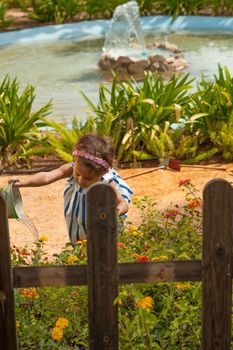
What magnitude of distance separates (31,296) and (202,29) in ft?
45.8

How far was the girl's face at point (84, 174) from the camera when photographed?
178 inches

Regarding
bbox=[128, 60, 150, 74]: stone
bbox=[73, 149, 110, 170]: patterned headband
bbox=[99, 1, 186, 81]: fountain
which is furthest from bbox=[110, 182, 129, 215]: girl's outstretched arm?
bbox=[128, 60, 150, 74]: stone

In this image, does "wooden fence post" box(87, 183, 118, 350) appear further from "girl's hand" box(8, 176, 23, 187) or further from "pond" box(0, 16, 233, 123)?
"pond" box(0, 16, 233, 123)

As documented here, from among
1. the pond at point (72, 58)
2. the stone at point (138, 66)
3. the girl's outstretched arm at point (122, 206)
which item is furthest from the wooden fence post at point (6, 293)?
the stone at point (138, 66)

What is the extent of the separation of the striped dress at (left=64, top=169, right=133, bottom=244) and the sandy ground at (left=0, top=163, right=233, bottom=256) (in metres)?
0.80

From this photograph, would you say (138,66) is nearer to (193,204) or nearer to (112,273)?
(193,204)

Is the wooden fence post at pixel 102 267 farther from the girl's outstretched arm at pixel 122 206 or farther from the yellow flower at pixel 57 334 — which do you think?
the girl's outstretched arm at pixel 122 206

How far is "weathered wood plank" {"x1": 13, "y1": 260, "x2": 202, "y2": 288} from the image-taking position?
10.3 feet

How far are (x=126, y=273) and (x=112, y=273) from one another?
0.18ft

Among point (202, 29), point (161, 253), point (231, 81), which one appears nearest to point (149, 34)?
point (202, 29)

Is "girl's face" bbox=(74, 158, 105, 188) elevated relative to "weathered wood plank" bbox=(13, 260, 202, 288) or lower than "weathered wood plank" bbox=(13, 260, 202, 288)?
elevated

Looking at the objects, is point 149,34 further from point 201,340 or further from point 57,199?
point 201,340

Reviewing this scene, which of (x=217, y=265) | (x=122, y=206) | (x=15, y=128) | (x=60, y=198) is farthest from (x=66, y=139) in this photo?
(x=217, y=265)

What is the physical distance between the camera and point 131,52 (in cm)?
1391
